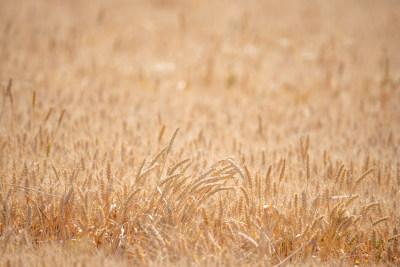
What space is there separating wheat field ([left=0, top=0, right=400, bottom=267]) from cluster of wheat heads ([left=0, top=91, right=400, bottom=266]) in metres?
0.01

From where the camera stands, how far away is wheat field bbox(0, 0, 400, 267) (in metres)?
1.85

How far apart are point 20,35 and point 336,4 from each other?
8224mm

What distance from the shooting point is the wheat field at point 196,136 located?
6.07 ft

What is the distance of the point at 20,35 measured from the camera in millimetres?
6281

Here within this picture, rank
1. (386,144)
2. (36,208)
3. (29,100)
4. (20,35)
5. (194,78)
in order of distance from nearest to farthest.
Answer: (36,208)
(386,144)
(29,100)
(194,78)
(20,35)

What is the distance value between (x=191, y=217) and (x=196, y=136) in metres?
1.31

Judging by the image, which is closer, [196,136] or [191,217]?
[191,217]

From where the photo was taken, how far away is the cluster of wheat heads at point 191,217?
179cm

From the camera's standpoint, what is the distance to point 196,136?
10.3ft

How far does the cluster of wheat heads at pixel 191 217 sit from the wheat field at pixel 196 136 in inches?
0.5

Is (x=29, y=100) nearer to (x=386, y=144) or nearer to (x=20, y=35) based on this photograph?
(x=20, y=35)

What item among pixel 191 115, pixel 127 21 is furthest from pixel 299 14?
pixel 191 115

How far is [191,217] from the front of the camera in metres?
1.91

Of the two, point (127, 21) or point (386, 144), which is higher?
point (127, 21)
